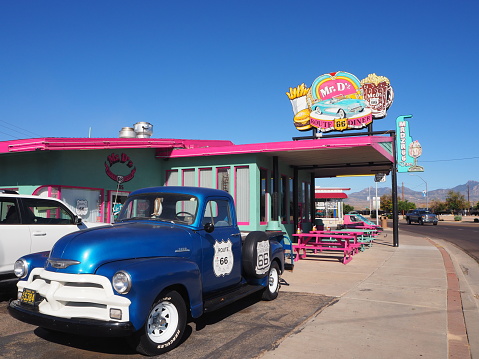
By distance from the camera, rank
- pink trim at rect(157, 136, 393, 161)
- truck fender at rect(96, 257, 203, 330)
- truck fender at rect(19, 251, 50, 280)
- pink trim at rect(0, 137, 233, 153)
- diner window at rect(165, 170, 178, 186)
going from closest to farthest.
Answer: truck fender at rect(96, 257, 203, 330), truck fender at rect(19, 251, 50, 280), pink trim at rect(0, 137, 233, 153), pink trim at rect(157, 136, 393, 161), diner window at rect(165, 170, 178, 186)

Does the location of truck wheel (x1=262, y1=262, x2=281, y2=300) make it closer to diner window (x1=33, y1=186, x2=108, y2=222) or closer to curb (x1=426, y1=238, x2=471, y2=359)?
curb (x1=426, y1=238, x2=471, y2=359)

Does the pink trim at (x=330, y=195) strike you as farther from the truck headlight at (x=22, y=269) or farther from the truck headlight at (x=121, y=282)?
the truck headlight at (x=121, y=282)

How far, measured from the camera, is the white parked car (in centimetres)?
647

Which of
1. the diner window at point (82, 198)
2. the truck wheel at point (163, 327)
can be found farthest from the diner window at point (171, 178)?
the truck wheel at point (163, 327)

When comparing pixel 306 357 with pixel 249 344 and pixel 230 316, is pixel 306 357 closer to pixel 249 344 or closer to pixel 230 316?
pixel 249 344

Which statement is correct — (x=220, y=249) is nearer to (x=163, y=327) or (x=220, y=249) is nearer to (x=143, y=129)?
(x=163, y=327)

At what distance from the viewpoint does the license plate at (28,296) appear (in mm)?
4348

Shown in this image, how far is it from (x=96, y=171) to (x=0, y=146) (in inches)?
106

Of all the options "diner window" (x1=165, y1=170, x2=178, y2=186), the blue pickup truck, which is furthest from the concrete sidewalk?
"diner window" (x1=165, y1=170, x2=178, y2=186)

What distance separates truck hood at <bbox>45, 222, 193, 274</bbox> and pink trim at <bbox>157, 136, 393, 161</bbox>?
8.33m

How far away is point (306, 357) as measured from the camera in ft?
14.4

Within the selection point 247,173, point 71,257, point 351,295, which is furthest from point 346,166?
point 71,257

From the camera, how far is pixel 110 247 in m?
4.27

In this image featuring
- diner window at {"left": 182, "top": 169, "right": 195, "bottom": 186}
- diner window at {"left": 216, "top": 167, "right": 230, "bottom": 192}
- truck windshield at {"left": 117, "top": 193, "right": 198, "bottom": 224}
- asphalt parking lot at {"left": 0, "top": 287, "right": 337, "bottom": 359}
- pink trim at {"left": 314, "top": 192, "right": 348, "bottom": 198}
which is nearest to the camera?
asphalt parking lot at {"left": 0, "top": 287, "right": 337, "bottom": 359}
